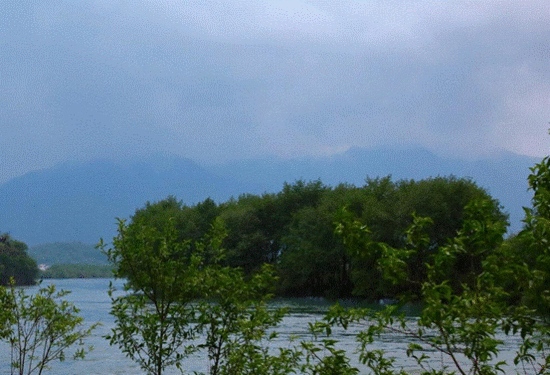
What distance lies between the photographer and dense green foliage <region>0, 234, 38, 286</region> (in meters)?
132

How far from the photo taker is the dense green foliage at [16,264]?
13150 centimetres

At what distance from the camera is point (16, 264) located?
134250 mm

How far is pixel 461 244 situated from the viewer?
636 cm

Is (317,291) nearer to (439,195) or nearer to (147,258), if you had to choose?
(439,195)

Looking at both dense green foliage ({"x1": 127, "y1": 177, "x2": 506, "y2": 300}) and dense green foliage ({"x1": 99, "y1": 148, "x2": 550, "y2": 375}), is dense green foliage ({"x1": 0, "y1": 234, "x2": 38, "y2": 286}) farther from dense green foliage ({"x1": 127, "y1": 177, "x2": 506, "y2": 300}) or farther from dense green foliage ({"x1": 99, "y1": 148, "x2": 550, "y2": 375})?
dense green foliage ({"x1": 99, "y1": 148, "x2": 550, "y2": 375})

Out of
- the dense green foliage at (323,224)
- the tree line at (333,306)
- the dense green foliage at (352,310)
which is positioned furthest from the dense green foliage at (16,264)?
the tree line at (333,306)

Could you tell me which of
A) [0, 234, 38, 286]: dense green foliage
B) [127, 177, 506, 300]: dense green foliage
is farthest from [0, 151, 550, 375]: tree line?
[0, 234, 38, 286]: dense green foliage

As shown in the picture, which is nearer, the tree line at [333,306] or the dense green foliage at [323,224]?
the tree line at [333,306]

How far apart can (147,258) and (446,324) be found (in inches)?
243

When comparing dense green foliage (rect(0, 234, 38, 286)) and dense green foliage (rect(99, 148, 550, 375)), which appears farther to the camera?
dense green foliage (rect(0, 234, 38, 286))

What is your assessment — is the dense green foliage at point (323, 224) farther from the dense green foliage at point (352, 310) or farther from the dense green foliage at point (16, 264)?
the dense green foliage at point (352, 310)

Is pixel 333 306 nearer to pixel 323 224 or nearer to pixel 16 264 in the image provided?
pixel 323 224

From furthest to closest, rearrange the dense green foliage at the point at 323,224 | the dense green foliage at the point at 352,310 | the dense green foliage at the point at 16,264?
the dense green foliage at the point at 16,264, the dense green foliage at the point at 323,224, the dense green foliage at the point at 352,310

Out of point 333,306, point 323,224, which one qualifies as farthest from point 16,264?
point 333,306
